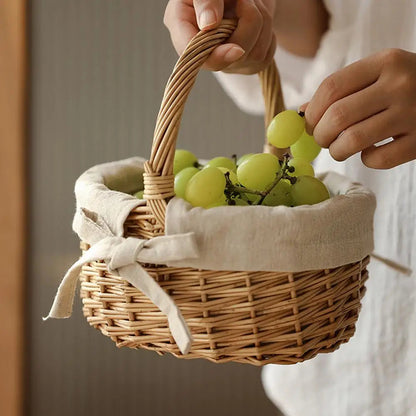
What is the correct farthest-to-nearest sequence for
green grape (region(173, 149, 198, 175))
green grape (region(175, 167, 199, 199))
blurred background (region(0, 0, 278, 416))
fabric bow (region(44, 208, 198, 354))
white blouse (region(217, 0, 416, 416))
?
1. blurred background (region(0, 0, 278, 416))
2. white blouse (region(217, 0, 416, 416))
3. green grape (region(173, 149, 198, 175))
4. green grape (region(175, 167, 199, 199))
5. fabric bow (region(44, 208, 198, 354))

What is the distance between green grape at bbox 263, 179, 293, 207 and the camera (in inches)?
24.3

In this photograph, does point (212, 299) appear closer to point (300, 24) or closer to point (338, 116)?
point (338, 116)

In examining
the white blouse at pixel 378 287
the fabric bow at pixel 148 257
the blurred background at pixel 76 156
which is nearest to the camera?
the fabric bow at pixel 148 257

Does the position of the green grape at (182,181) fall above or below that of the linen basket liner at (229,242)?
above

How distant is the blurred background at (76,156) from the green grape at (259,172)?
3.32 feet

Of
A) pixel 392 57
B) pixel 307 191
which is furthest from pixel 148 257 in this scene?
pixel 392 57

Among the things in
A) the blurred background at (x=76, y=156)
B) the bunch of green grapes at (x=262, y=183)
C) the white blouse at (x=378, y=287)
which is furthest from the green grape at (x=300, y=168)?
the blurred background at (x=76, y=156)

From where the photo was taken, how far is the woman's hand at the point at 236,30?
0.60 meters

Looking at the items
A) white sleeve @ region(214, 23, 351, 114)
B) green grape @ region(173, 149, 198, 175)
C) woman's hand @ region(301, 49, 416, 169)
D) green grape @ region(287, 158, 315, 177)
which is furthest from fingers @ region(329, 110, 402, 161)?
white sleeve @ region(214, 23, 351, 114)

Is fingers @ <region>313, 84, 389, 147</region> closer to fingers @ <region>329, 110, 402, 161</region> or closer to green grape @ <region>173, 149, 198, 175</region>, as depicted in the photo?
fingers @ <region>329, 110, 402, 161</region>

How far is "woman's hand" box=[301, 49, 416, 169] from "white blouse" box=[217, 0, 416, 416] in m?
0.31

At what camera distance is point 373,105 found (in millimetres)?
564

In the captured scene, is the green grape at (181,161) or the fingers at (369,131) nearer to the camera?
the fingers at (369,131)

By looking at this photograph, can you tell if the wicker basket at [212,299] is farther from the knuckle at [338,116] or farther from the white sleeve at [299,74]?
the white sleeve at [299,74]
